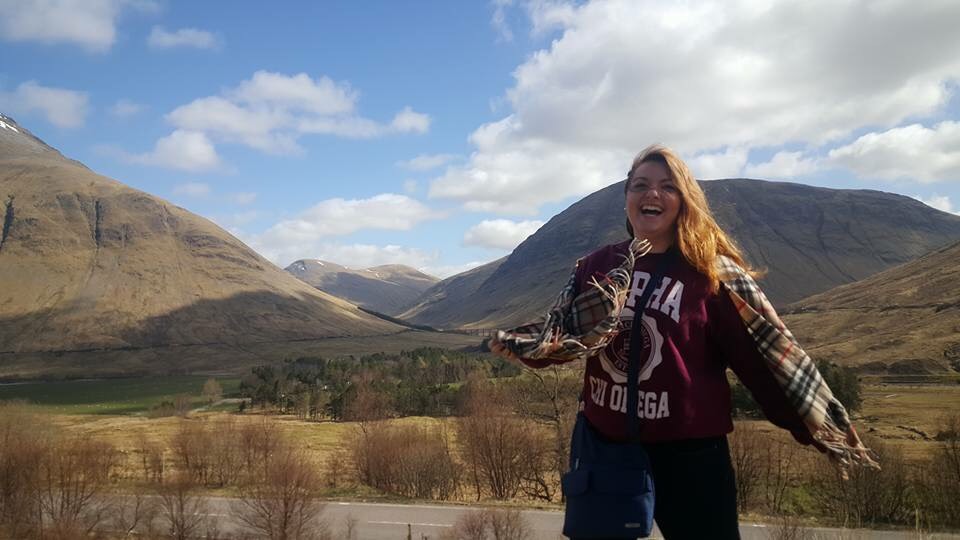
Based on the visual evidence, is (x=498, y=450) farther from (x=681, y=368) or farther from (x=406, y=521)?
(x=681, y=368)

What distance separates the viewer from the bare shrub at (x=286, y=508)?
26109mm

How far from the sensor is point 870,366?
87.4 metres

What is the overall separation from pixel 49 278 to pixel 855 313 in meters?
207

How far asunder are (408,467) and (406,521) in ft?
38.0

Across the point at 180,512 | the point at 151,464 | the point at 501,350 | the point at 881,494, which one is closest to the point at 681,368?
the point at 501,350

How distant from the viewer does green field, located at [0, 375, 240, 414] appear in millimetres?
91062

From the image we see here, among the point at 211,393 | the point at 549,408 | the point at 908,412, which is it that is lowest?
the point at 211,393

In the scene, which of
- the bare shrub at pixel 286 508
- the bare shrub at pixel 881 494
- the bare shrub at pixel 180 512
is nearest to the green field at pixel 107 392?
the bare shrub at pixel 180 512

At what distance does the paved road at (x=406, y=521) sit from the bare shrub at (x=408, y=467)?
687 cm

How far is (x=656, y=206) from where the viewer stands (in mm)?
2637

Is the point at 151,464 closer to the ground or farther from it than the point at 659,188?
closer to the ground

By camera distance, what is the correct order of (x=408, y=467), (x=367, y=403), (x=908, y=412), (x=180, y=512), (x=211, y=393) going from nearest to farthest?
1. (x=180, y=512)
2. (x=408, y=467)
3. (x=908, y=412)
4. (x=367, y=403)
5. (x=211, y=393)

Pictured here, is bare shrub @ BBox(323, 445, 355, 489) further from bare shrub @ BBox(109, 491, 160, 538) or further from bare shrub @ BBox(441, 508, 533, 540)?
bare shrub @ BBox(441, 508, 533, 540)

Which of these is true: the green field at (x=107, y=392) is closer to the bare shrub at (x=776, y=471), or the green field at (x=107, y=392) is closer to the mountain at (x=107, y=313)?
the mountain at (x=107, y=313)
